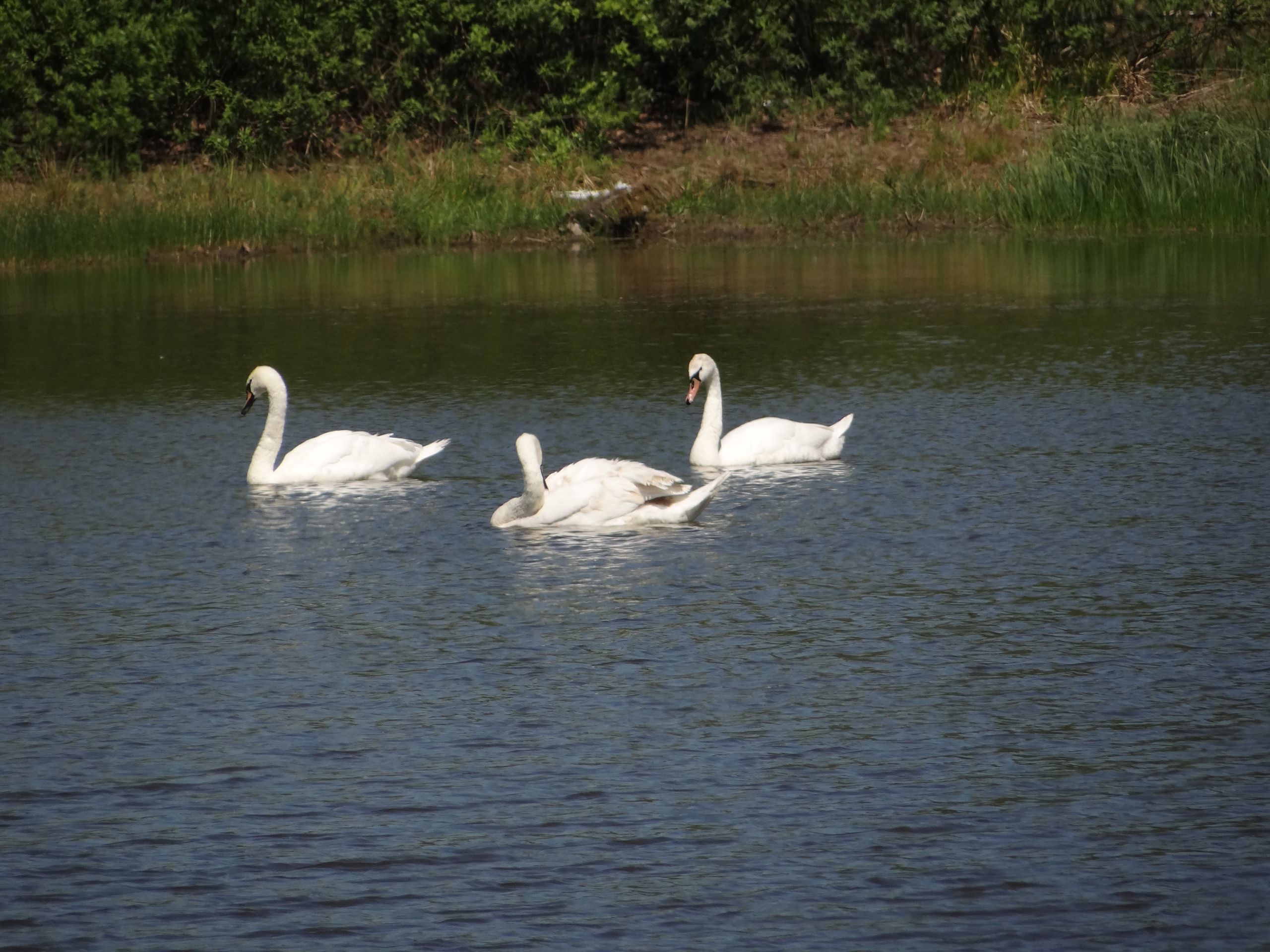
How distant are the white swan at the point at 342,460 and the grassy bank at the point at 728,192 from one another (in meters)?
17.4

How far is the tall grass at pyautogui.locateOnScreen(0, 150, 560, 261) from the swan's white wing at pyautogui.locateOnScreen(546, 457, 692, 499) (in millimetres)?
19621

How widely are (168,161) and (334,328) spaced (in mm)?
18195

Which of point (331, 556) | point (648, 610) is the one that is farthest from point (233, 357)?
point (648, 610)

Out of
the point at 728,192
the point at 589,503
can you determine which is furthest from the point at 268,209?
the point at 589,503

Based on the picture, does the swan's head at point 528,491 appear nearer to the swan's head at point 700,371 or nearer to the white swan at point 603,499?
the white swan at point 603,499

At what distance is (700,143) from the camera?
37.9m

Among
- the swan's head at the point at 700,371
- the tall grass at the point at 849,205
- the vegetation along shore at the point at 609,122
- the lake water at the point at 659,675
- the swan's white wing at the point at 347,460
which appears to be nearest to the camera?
the lake water at the point at 659,675

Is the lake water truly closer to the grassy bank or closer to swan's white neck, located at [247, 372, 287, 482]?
swan's white neck, located at [247, 372, 287, 482]

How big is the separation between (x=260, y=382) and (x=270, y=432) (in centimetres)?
83

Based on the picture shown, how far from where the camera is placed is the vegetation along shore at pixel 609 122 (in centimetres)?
2867

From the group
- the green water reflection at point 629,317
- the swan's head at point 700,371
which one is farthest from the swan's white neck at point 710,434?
the green water reflection at point 629,317

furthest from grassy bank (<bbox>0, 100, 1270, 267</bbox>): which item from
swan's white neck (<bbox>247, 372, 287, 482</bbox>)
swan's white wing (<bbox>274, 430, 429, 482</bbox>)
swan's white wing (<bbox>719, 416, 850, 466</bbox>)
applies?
swan's white wing (<bbox>274, 430, 429, 482</bbox>)

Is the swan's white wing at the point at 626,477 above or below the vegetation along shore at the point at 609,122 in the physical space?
below

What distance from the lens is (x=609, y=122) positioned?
1443 inches
